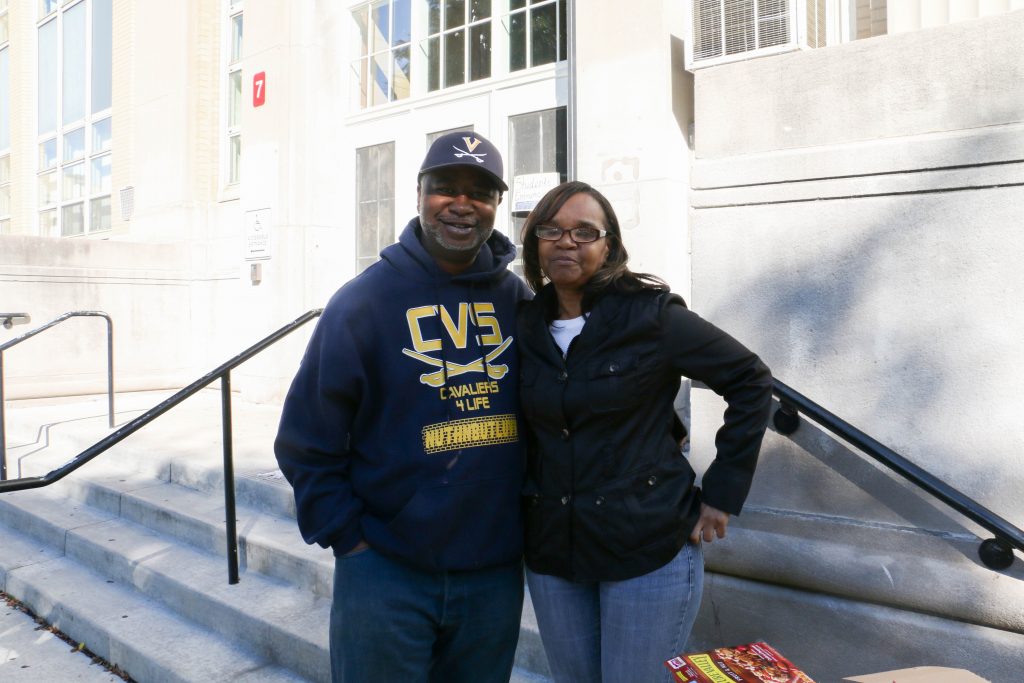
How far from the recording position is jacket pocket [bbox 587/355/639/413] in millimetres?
1934

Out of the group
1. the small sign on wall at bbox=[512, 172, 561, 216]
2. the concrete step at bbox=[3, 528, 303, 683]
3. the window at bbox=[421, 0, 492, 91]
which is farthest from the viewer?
the window at bbox=[421, 0, 492, 91]

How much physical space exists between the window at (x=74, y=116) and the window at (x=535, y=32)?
7.56m

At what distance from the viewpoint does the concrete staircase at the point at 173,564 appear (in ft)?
11.6

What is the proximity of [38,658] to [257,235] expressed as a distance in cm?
438

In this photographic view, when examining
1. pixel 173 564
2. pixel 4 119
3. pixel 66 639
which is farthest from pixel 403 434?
pixel 4 119

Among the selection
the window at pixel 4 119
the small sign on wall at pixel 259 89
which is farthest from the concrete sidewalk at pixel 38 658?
the window at pixel 4 119

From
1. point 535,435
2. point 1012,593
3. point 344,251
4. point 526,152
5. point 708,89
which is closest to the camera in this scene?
point 535,435

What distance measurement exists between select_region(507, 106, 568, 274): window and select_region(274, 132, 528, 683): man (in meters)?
3.53

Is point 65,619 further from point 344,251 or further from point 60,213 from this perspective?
point 60,213

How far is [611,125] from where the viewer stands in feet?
14.8

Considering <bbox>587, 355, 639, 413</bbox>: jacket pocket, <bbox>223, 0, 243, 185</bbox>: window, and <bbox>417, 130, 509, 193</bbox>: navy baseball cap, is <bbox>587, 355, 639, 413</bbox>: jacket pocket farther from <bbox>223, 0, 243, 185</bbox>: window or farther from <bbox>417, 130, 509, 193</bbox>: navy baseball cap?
<bbox>223, 0, 243, 185</bbox>: window

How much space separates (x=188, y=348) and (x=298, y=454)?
8.25 meters

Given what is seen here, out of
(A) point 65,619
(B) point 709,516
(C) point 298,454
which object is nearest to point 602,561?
(B) point 709,516

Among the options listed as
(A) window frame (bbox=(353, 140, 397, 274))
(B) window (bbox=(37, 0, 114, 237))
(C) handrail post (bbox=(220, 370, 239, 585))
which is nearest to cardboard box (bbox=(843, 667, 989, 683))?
(C) handrail post (bbox=(220, 370, 239, 585))
